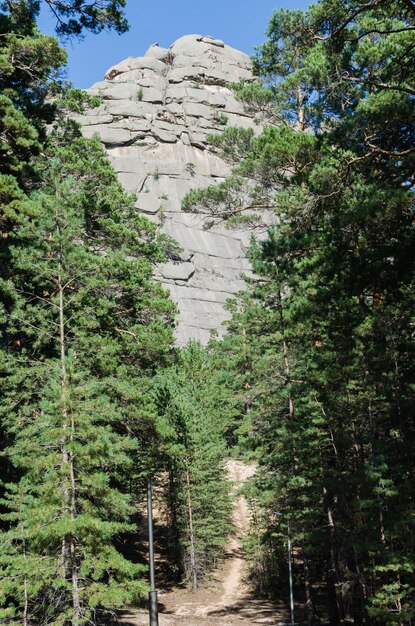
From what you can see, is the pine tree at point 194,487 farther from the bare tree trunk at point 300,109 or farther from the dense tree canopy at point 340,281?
the bare tree trunk at point 300,109

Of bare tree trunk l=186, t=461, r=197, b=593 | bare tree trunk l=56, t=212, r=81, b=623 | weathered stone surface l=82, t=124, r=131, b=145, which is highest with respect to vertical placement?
weathered stone surface l=82, t=124, r=131, b=145

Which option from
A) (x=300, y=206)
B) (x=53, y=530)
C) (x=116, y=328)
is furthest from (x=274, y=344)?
(x=53, y=530)

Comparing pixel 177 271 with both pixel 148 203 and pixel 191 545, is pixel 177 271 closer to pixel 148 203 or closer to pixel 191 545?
pixel 148 203

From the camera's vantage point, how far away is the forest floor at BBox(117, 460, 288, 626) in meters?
16.5

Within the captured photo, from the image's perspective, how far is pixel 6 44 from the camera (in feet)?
40.8

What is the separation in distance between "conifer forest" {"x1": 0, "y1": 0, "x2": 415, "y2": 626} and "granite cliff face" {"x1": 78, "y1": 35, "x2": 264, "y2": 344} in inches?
1485

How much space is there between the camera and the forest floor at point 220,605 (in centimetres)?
1649

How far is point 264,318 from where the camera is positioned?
17.0 meters

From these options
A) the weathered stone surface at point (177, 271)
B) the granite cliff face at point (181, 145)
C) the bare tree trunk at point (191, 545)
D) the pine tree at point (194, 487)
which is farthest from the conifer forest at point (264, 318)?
the weathered stone surface at point (177, 271)

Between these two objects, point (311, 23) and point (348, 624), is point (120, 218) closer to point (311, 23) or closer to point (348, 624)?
point (311, 23)

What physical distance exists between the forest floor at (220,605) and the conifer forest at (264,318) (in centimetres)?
136

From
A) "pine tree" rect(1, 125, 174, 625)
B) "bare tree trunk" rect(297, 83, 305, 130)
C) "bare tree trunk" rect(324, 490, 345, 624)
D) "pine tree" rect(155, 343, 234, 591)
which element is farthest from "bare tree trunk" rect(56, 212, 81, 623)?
"pine tree" rect(155, 343, 234, 591)

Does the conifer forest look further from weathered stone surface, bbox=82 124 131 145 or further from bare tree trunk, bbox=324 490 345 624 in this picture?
weathered stone surface, bbox=82 124 131 145

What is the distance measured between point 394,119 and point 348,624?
13.9m
